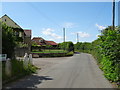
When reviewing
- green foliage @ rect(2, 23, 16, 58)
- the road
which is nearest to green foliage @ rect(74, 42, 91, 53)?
the road

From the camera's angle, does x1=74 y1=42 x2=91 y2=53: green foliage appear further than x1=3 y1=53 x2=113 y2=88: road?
Yes

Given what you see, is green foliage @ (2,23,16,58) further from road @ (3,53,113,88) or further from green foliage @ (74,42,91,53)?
green foliage @ (74,42,91,53)

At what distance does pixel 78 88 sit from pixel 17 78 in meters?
3.90

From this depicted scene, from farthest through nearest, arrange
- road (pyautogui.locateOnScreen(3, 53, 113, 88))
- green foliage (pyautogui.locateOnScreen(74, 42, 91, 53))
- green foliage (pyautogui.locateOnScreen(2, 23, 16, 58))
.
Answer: green foliage (pyautogui.locateOnScreen(74, 42, 91, 53)), green foliage (pyautogui.locateOnScreen(2, 23, 16, 58)), road (pyautogui.locateOnScreen(3, 53, 113, 88))

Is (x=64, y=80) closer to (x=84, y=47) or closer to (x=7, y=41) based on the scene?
(x=7, y=41)

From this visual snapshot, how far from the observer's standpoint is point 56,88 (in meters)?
6.68

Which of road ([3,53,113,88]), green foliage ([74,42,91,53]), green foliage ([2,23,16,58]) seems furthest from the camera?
green foliage ([74,42,91,53])

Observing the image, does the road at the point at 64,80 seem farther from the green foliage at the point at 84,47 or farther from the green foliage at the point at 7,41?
the green foliage at the point at 84,47

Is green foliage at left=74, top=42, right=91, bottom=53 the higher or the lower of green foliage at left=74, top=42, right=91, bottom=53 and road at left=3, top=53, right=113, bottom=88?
the higher

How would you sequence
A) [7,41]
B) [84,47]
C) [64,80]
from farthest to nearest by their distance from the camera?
[84,47] < [7,41] < [64,80]

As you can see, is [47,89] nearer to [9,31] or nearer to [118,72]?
[118,72]

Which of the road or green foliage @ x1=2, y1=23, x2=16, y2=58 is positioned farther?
green foliage @ x1=2, y1=23, x2=16, y2=58

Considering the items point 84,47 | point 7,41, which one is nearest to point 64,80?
point 7,41

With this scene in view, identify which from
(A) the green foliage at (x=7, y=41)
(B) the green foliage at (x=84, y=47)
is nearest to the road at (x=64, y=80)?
(A) the green foliage at (x=7, y=41)
